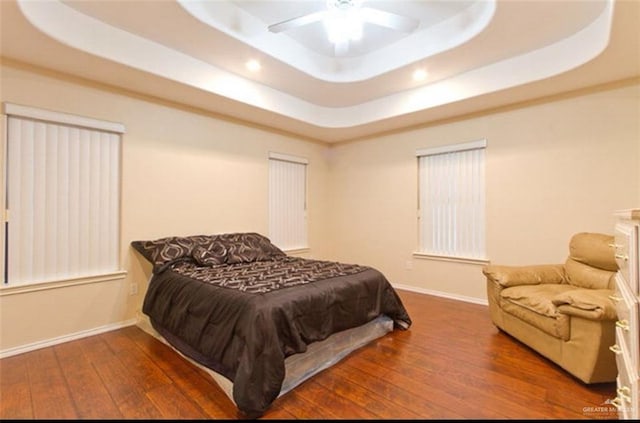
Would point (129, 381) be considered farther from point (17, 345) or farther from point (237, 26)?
point (237, 26)

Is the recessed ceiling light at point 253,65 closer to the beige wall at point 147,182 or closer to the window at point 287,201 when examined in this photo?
the beige wall at point 147,182

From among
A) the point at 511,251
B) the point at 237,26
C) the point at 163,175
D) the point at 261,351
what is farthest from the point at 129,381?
the point at 511,251

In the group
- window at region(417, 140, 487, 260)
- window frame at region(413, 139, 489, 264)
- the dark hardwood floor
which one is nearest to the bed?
the dark hardwood floor

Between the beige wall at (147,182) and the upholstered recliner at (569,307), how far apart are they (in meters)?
3.09

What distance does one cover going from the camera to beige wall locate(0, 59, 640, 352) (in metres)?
2.83

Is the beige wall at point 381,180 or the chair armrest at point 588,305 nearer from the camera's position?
the chair armrest at point 588,305

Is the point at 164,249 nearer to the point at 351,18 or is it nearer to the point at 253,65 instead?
the point at 253,65

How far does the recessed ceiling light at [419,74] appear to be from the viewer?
11.1 ft

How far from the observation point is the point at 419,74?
11.4ft

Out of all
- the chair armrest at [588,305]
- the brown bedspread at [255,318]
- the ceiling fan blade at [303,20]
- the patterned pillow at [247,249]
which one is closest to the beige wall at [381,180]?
the patterned pillow at [247,249]

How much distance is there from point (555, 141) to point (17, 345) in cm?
553

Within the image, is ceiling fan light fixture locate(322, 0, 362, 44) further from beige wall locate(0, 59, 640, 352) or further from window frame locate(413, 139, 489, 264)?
window frame locate(413, 139, 489, 264)

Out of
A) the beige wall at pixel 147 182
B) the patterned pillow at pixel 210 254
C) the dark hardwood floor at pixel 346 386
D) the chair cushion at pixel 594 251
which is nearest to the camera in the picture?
the dark hardwood floor at pixel 346 386

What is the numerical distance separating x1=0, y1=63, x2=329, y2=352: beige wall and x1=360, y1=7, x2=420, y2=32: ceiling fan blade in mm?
2401
